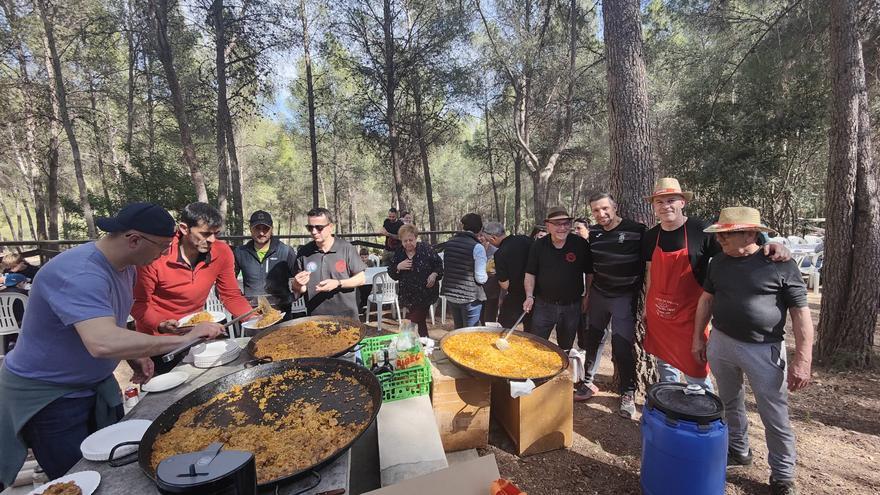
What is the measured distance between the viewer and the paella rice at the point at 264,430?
1.42 m

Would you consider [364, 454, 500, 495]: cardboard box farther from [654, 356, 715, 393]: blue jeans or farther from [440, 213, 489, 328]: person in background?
[440, 213, 489, 328]: person in background

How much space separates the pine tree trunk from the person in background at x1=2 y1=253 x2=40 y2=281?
8.53 meters

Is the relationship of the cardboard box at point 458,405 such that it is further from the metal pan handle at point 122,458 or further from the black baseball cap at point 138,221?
the black baseball cap at point 138,221

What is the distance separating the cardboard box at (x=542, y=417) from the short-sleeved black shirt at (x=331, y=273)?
167 centimetres

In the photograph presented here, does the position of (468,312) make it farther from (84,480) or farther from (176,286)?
(84,480)

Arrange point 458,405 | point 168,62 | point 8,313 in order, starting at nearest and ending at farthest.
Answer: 1. point 458,405
2. point 8,313
3. point 168,62

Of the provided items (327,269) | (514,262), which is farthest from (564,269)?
(327,269)

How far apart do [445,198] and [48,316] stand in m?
37.2

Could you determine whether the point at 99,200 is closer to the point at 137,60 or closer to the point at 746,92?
the point at 137,60

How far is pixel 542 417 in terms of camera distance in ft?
9.52

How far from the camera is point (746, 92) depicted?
11.4 m

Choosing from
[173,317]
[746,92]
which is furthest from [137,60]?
[746,92]

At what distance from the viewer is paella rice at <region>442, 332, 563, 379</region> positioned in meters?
2.49

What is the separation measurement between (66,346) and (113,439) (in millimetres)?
559
